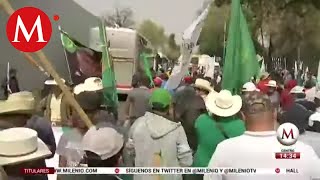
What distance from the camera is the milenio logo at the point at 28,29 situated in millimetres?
4965

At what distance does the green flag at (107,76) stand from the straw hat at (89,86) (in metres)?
0.04

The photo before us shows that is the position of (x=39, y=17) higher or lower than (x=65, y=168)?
higher

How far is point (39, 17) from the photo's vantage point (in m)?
4.98

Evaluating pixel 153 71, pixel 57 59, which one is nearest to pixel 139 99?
pixel 153 71

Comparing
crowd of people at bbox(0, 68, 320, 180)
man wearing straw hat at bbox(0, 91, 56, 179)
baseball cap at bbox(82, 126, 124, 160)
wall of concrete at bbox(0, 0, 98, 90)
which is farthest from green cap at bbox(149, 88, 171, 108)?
man wearing straw hat at bbox(0, 91, 56, 179)

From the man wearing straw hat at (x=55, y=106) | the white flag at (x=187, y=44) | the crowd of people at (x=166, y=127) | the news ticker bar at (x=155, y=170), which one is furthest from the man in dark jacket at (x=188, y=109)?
the man wearing straw hat at (x=55, y=106)

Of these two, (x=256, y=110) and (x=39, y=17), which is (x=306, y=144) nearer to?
(x=256, y=110)

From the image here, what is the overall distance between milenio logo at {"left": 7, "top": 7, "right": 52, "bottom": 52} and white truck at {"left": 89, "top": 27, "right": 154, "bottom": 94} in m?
0.25

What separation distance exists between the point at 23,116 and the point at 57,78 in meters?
0.27

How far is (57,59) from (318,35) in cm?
139

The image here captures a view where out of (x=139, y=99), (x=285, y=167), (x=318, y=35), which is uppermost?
(x=318, y=35)

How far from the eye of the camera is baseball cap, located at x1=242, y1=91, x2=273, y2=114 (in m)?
5.08

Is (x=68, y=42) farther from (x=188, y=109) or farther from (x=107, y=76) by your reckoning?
(x=188, y=109)

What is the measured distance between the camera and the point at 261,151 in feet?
16.5
